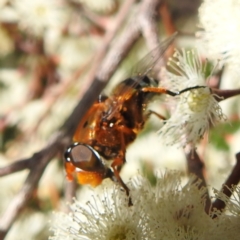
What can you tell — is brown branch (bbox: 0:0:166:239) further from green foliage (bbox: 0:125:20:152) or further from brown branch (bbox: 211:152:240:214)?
green foliage (bbox: 0:125:20:152)

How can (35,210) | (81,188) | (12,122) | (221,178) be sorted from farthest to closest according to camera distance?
1. (12,122)
2. (35,210)
3. (81,188)
4. (221,178)

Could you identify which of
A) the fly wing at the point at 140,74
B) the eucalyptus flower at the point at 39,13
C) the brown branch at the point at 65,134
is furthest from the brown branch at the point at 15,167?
the eucalyptus flower at the point at 39,13

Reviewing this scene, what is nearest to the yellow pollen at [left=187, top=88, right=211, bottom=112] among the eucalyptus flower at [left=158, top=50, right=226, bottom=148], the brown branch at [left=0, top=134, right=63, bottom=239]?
the eucalyptus flower at [left=158, top=50, right=226, bottom=148]

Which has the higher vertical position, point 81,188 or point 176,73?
point 176,73

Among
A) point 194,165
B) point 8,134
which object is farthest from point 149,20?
point 8,134

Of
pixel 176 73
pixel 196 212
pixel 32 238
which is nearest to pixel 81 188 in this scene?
pixel 32 238

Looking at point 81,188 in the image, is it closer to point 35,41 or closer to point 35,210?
point 35,210

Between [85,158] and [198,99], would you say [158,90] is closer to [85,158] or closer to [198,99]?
[198,99]
